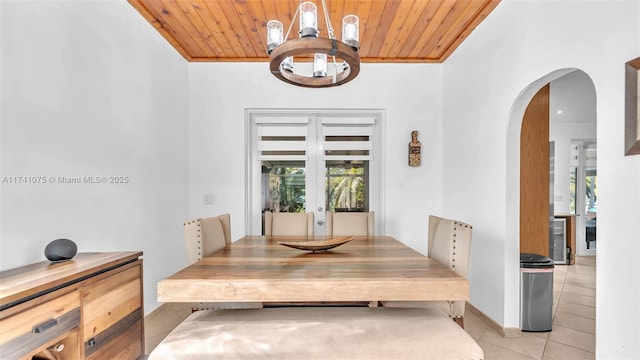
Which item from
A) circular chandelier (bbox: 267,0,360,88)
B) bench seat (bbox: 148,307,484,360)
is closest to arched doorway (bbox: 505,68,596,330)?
bench seat (bbox: 148,307,484,360)

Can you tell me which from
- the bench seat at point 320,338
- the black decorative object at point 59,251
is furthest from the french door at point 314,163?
the bench seat at point 320,338

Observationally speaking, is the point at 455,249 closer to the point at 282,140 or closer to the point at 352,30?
the point at 352,30

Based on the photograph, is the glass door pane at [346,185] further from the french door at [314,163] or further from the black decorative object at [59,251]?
the black decorative object at [59,251]

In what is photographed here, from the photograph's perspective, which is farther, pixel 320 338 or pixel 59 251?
pixel 59 251

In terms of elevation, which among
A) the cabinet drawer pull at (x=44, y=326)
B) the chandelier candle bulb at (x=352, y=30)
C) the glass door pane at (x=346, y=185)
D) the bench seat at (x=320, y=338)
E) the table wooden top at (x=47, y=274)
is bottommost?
the bench seat at (x=320, y=338)

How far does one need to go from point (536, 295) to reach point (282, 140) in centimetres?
297

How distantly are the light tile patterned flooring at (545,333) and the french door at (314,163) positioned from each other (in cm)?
131

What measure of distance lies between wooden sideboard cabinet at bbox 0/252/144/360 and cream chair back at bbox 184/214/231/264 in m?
0.34

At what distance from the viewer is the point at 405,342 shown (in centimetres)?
128

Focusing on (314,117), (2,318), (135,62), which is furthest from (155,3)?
(2,318)

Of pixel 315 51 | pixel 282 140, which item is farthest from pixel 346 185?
pixel 315 51

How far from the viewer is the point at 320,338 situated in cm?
130

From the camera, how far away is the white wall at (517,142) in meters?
1.53

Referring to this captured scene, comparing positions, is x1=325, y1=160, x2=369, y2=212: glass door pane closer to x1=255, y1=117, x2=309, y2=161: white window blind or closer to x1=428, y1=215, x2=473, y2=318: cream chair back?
x1=255, y1=117, x2=309, y2=161: white window blind
